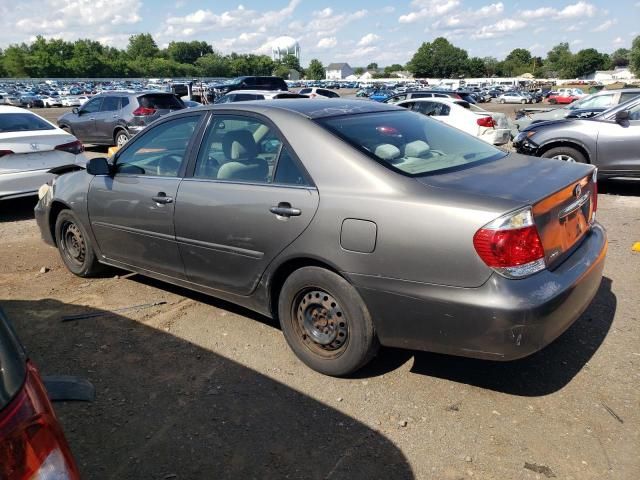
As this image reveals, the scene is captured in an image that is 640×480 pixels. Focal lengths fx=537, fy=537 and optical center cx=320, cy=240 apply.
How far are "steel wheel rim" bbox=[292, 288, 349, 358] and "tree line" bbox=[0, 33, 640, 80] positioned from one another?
137 meters

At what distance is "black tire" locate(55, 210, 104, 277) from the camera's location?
4859 millimetres

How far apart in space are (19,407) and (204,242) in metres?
2.35

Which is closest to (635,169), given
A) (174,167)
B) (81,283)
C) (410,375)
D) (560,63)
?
(410,375)

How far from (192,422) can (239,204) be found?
1.33 metres

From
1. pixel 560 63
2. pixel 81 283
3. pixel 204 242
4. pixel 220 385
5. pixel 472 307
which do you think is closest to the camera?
pixel 472 307

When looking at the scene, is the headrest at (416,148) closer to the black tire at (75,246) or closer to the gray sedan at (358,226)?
the gray sedan at (358,226)

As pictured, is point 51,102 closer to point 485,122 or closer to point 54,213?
point 485,122

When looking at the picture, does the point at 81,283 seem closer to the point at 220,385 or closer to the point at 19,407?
the point at 220,385

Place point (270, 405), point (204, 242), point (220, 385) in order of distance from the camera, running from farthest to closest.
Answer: point (204, 242) < point (220, 385) < point (270, 405)

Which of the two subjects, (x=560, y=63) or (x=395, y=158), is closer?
(x=395, y=158)

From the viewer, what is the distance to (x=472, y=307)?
2.62m

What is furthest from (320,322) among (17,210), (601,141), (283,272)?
(17,210)

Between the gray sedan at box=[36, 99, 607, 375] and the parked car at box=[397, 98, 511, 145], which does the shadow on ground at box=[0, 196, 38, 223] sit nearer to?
the gray sedan at box=[36, 99, 607, 375]

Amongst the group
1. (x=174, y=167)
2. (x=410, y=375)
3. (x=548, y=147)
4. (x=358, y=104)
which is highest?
(x=358, y=104)
